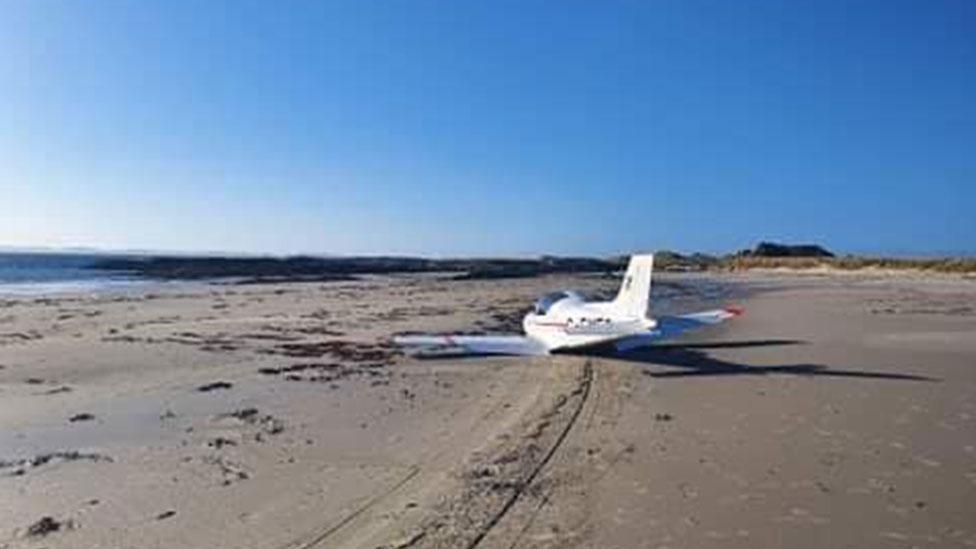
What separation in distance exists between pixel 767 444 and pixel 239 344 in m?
14.3

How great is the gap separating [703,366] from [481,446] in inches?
338

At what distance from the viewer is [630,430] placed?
11.5 metres

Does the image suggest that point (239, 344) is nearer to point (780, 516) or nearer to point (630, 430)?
Result: point (630, 430)

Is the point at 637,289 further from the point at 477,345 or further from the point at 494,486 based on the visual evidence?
the point at 494,486

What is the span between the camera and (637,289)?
19125 millimetres

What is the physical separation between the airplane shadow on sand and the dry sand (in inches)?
3.5

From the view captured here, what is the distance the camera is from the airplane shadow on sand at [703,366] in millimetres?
16797

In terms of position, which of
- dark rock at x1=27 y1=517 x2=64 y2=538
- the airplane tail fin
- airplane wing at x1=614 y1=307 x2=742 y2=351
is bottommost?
dark rock at x1=27 y1=517 x2=64 y2=538

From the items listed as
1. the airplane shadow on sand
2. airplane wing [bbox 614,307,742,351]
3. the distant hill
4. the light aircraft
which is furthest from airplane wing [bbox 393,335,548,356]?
the distant hill

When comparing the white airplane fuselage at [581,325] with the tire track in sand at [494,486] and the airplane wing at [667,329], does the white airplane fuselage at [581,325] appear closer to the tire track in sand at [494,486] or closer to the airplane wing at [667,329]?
the airplane wing at [667,329]

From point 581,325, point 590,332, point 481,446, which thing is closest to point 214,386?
point 481,446

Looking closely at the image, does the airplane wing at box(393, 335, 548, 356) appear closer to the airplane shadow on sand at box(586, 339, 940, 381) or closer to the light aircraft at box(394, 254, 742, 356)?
the light aircraft at box(394, 254, 742, 356)

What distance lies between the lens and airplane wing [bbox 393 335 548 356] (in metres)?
19.0

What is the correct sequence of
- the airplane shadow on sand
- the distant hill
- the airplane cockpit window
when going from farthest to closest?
the distant hill, the airplane cockpit window, the airplane shadow on sand
